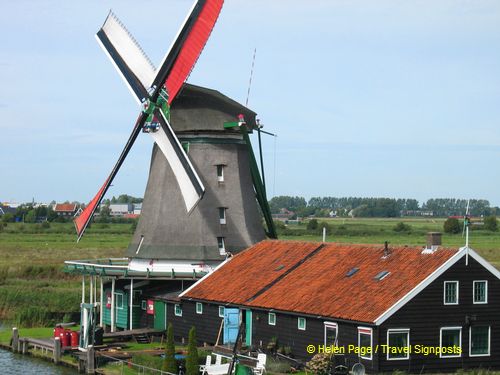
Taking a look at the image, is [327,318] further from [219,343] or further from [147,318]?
[147,318]

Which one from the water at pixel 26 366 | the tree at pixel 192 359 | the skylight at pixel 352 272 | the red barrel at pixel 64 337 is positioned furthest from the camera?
the red barrel at pixel 64 337

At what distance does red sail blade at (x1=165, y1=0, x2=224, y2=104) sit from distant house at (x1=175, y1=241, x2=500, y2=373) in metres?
9.30

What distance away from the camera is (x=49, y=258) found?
72.9 meters

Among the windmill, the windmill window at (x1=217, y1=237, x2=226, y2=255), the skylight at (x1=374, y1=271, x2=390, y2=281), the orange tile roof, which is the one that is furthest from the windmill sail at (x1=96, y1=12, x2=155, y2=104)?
the skylight at (x1=374, y1=271, x2=390, y2=281)

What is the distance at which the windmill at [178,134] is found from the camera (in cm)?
3903

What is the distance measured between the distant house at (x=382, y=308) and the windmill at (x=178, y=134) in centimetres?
670

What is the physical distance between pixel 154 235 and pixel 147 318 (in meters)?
3.30

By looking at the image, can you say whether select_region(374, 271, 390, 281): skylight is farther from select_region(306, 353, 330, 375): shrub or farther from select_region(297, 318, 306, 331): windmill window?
select_region(306, 353, 330, 375): shrub

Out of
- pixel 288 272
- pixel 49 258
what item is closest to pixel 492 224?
pixel 49 258

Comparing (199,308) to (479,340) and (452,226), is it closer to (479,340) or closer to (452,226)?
(479,340)

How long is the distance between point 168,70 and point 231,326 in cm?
1124

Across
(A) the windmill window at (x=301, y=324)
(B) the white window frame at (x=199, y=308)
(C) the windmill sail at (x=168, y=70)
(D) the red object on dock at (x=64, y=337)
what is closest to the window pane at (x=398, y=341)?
(A) the windmill window at (x=301, y=324)

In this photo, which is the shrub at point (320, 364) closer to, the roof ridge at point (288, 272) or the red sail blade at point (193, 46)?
the roof ridge at point (288, 272)

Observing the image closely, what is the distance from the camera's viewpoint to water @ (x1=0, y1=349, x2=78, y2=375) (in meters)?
32.0
